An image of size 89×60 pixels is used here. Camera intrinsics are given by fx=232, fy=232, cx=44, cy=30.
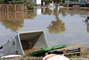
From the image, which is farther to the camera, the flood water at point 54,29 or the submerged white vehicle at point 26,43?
the flood water at point 54,29

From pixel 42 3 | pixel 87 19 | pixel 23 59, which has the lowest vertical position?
pixel 42 3

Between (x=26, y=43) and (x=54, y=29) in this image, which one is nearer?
(x=26, y=43)

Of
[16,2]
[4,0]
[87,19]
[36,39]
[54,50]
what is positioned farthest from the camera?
→ [4,0]

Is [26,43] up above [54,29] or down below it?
above

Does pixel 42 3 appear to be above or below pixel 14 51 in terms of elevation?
below

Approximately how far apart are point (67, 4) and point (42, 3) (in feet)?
26.4

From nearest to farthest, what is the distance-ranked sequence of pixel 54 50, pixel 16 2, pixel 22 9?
1. pixel 54 50
2. pixel 22 9
3. pixel 16 2

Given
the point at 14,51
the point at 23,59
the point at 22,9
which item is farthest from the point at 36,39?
the point at 22,9

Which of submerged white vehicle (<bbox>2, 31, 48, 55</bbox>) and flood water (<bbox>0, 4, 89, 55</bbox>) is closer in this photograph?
submerged white vehicle (<bbox>2, 31, 48, 55</bbox>)

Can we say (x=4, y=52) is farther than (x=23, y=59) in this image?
Yes

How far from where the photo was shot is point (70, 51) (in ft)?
26.2

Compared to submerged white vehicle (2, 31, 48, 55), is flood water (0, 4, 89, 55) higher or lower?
lower

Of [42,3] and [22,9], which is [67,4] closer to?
[42,3]

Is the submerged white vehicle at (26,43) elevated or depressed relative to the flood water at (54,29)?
elevated
